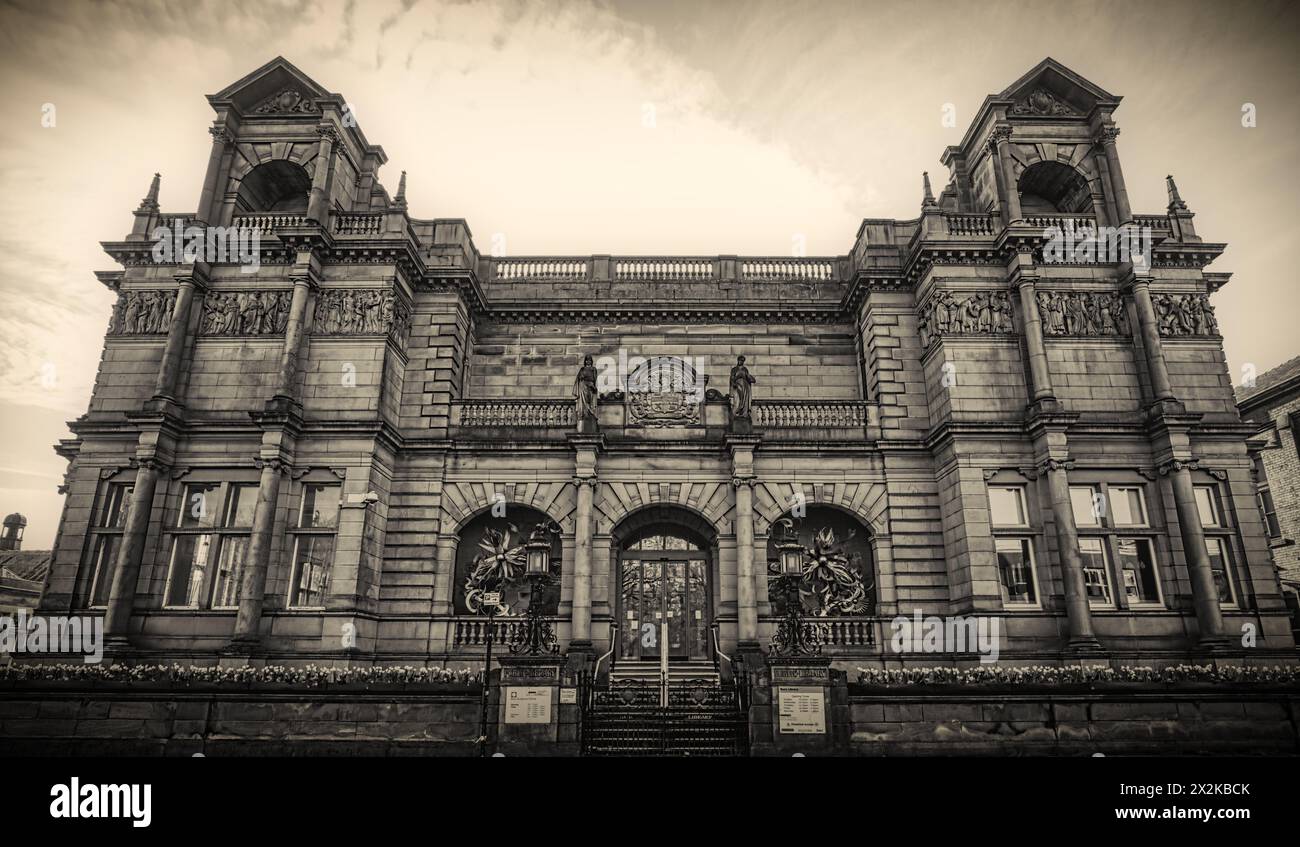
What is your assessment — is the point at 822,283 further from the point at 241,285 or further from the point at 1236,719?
the point at 241,285

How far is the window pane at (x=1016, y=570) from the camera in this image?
2103cm

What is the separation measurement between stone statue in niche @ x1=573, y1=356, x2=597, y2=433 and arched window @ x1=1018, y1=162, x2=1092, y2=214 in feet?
53.3

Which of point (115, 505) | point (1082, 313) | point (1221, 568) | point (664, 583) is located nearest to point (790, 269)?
point (1082, 313)

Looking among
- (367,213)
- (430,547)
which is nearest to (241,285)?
(367,213)

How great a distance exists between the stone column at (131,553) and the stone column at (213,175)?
333 inches

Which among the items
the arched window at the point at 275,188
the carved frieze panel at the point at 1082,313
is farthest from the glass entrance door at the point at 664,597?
the arched window at the point at 275,188

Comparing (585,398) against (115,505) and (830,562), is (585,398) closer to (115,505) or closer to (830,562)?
(830,562)

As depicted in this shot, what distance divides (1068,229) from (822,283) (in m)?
8.10

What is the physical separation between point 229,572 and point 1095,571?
2487cm

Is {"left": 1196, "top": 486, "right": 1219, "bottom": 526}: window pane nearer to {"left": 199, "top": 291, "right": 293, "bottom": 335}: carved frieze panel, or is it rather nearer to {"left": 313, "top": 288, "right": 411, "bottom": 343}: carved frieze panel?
{"left": 313, "top": 288, "right": 411, "bottom": 343}: carved frieze panel

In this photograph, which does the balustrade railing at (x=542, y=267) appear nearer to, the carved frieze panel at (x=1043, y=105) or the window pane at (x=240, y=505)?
the window pane at (x=240, y=505)

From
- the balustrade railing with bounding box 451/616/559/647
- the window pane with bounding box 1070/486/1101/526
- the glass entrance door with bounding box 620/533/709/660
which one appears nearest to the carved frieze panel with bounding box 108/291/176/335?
the balustrade railing with bounding box 451/616/559/647

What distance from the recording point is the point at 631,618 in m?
23.1

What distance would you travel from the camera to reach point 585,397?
23.6m
